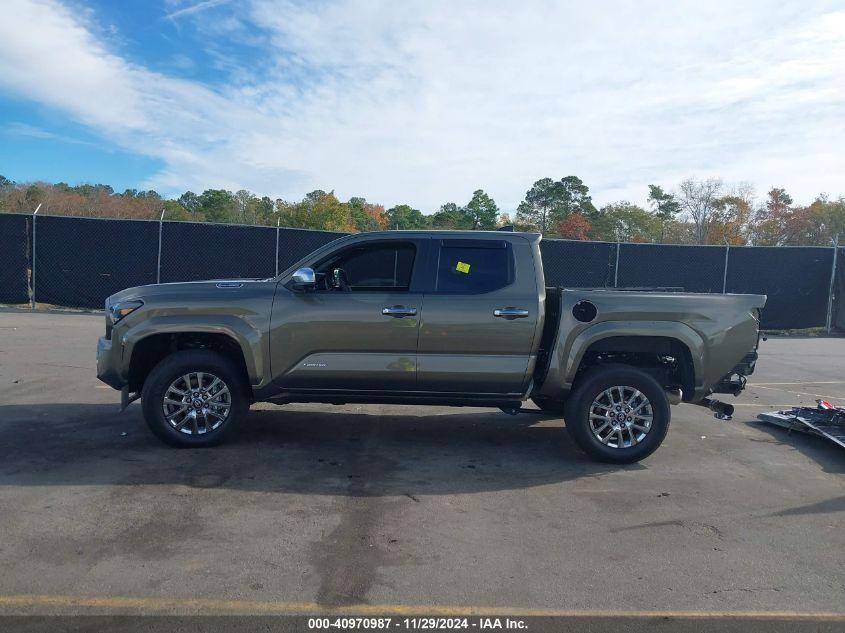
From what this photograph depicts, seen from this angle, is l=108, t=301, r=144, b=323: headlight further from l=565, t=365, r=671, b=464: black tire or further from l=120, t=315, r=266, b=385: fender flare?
l=565, t=365, r=671, b=464: black tire

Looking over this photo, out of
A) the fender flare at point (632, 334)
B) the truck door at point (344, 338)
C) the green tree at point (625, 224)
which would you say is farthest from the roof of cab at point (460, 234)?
the green tree at point (625, 224)

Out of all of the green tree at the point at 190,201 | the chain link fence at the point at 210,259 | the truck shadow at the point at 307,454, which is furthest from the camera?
the green tree at the point at 190,201

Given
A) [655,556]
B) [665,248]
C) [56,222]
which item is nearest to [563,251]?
[665,248]

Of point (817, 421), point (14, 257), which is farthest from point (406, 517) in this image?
point (14, 257)

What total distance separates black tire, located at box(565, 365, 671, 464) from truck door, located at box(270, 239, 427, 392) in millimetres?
1470

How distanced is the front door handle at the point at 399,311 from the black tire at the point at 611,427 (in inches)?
63.2

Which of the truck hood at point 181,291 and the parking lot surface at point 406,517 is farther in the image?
the truck hood at point 181,291

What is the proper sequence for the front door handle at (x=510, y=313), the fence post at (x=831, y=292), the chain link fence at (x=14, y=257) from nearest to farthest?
1. the front door handle at (x=510, y=313)
2. the chain link fence at (x=14, y=257)
3. the fence post at (x=831, y=292)

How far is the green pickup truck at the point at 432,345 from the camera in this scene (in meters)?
5.79

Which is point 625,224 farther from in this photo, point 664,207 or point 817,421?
point 817,421

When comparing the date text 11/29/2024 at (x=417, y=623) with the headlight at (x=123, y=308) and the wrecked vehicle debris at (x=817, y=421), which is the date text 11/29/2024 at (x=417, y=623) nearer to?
the headlight at (x=123, y=308)

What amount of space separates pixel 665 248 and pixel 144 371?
47.5 ft

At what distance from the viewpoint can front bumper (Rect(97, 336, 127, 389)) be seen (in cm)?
586

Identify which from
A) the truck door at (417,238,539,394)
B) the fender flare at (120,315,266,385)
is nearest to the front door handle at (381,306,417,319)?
the truck door at (417,238,539,394)
